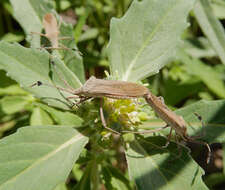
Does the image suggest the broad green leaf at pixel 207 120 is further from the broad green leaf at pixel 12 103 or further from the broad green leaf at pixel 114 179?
the broad green leaf at pixel 12 103

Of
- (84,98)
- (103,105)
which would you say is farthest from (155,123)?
(84,98)

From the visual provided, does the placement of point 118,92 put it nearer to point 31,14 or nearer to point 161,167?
point 161,167

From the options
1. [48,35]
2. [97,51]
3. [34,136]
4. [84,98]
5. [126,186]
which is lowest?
[126,186]

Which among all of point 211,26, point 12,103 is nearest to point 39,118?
point 12,103

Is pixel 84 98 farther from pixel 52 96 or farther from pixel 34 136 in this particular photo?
pixel 34 136

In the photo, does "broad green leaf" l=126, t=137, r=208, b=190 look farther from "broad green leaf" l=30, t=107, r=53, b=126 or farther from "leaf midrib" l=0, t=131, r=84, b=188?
"broad green leaf" l=30, t=107, r=53, b=126

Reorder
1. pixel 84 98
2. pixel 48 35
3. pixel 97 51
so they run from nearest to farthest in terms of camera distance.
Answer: pixel 84 98 < pixel 48 35 < pixel 97 51

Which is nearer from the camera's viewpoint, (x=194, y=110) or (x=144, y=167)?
(x=144, y=167)

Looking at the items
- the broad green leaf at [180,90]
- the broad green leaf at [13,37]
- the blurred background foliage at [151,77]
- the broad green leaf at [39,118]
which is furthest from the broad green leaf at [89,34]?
the broad green leaf at [39,118]
